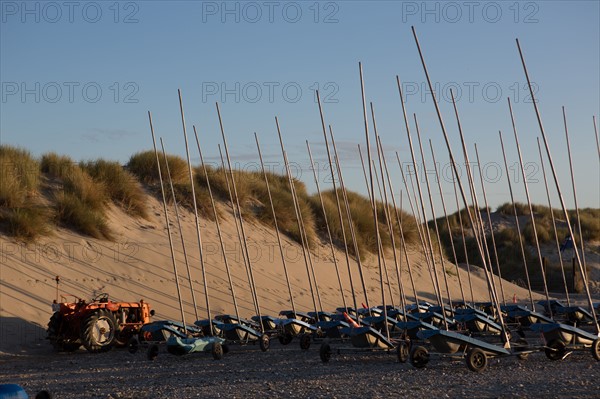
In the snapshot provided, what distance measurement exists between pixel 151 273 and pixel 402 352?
46.9ft

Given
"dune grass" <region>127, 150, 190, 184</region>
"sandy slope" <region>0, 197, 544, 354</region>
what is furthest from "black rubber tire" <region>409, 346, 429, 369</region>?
"dune grass" <region>127, 150, 190, 184</region>

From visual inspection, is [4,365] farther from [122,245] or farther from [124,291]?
[122,245]

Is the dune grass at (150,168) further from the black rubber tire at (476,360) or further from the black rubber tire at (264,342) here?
the black rubber tire at (476,360)

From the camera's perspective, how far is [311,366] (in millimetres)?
15453

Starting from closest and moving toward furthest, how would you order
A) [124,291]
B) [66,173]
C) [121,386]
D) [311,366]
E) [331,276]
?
[121,386]
[311,366]
[124,291]
[66,173]
[331,276]

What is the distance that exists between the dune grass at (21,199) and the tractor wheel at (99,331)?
7.64m

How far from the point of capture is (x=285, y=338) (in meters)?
20.0

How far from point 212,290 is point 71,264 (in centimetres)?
488

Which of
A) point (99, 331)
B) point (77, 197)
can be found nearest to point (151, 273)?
point (77, 197)

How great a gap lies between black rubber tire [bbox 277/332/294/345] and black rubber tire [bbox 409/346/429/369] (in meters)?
6.06

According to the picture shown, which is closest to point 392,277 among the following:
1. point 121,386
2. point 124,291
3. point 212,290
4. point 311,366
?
point 212,290

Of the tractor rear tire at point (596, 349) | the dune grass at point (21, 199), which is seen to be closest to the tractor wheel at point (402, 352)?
the tractor rear tire at point (596, 349)

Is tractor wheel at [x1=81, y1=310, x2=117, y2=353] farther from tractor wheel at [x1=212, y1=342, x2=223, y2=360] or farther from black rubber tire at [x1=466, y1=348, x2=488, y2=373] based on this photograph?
black rubber tire at [x1=466, y1=348, x2=488, y2=373]

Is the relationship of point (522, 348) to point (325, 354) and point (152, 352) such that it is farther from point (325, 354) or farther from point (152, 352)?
point (152, 352)
